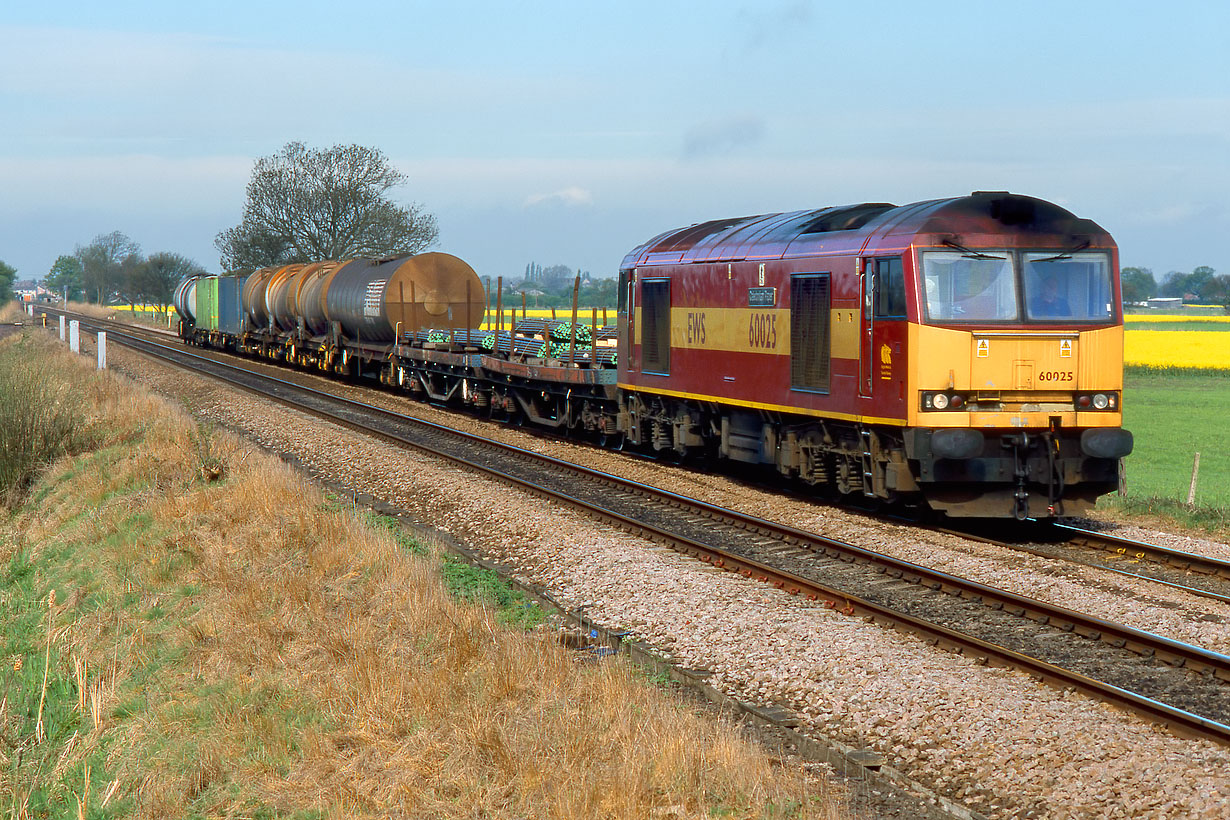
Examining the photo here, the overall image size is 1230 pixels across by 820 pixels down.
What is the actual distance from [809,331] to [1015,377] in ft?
8.86

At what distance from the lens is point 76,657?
31.4 feet

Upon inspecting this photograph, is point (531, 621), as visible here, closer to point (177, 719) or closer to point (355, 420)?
point (177, 719)

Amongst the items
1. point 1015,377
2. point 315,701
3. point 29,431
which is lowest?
point 315,701

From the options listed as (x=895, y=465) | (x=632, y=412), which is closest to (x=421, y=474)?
(x=632, y=412)

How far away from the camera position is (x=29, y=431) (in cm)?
1986

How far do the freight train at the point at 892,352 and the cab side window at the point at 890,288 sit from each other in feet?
0.09

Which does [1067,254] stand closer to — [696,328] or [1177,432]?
[696,328]

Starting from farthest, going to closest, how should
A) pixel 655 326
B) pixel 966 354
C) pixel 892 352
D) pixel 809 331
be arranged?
pixel 655 326 → pixel 809 331 → pixel 892 352 → pixel 966 354

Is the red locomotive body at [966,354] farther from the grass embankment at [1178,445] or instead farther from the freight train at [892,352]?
the grass embankment at [1178,445]

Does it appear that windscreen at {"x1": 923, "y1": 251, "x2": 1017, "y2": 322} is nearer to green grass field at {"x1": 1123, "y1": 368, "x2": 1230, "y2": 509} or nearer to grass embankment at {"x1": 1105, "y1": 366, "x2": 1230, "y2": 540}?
grass embankment at {"x1": 1105, "y1": 366, "x2": 1230, "y2": 540}

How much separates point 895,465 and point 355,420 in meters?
13.9

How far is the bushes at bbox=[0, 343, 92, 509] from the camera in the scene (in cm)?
1952

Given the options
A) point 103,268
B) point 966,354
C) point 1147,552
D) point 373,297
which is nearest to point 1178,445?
point 1147,552

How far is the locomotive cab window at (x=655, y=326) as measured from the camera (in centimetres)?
1769
